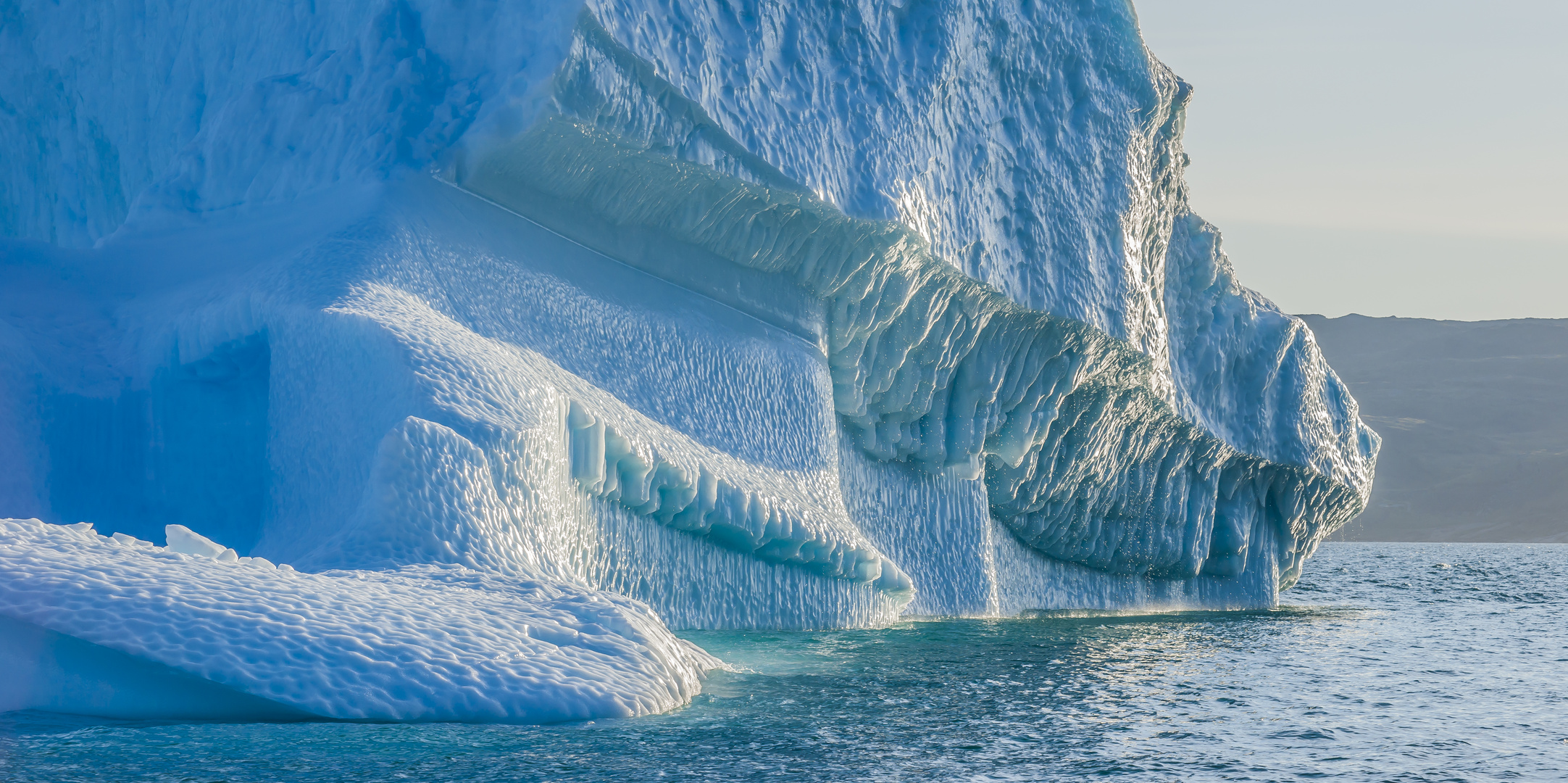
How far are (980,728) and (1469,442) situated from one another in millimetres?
89156

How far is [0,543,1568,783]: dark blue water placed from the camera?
12.3 feet

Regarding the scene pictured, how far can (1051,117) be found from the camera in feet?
35.9

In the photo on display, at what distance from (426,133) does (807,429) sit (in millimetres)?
3106

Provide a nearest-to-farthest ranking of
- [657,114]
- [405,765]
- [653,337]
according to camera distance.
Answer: [405,765] → [657,114] → [653,337]

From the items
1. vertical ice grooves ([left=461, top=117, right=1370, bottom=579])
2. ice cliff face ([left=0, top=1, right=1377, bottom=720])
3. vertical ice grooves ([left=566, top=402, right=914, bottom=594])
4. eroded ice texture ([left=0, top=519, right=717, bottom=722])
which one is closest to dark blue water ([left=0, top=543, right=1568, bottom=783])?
eroded ice texture ([left=0, top=519, right=717, bottom=722])

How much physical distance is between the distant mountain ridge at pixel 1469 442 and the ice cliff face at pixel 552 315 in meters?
75.5

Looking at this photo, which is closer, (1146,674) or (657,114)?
(1146,674)

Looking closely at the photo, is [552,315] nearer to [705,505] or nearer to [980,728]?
[705,505]

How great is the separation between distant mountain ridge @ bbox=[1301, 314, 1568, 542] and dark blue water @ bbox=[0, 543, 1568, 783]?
77.6 m

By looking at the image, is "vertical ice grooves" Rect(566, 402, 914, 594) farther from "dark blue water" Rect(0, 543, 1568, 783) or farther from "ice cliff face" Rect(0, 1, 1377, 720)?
"dark blue water" Rect(0, 543, 1568, 783)

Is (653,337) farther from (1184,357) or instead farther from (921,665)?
(1184,357)

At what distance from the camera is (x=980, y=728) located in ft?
15.8

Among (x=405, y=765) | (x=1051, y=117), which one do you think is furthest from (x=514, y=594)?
(x=1051, y=117)

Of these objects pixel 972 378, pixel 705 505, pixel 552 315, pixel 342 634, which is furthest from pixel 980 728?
pixel 972 378
